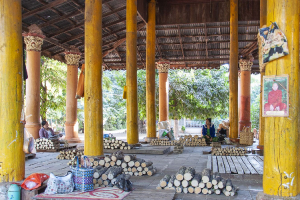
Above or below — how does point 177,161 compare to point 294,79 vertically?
below

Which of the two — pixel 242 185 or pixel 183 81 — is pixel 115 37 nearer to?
pixel 183 81

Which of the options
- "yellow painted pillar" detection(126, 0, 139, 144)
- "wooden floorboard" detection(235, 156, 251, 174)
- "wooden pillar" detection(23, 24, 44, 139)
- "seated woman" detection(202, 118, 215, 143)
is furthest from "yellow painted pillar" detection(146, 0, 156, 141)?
"wooden floorboard" detection(235, 156, 251, 174)

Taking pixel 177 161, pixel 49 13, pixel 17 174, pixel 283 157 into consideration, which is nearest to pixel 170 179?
pixel 283 157

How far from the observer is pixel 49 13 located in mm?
13242

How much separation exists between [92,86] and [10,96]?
8.34 feet

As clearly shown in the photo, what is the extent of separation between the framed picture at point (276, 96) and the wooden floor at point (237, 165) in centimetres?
298

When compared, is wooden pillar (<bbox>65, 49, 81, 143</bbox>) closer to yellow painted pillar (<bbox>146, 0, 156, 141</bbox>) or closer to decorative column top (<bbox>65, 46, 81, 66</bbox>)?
decorative column top (<bbox>65, 46, 81, 66</bbox>)

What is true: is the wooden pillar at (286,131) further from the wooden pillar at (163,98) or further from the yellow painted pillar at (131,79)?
the wooden pillar at (163,98)

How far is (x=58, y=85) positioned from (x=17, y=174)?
1576cm

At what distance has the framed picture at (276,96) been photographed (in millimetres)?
4465

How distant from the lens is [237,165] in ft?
26.3

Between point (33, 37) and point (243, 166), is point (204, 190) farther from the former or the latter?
point (33, 37)

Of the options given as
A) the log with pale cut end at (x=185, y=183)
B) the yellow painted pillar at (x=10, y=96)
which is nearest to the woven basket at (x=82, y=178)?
the yellow painted pillar at (x=10, y=96)

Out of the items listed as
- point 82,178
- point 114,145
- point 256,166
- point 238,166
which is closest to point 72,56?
point 114,145
